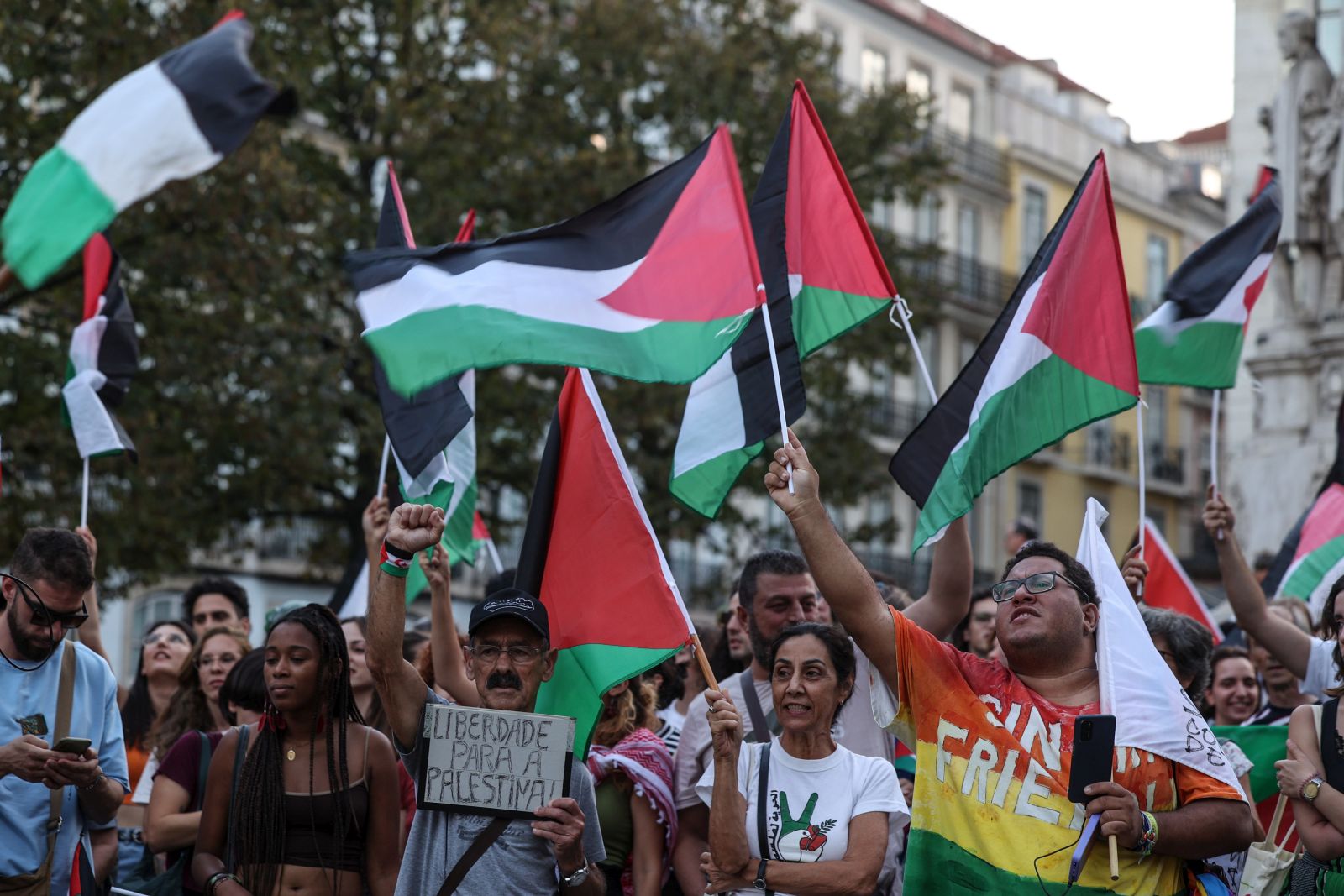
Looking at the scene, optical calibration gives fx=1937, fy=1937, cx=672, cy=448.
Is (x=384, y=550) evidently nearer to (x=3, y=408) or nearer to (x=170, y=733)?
(x=170, y=733)

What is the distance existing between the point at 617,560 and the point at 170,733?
7.53ft

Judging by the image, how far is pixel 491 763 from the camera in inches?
221

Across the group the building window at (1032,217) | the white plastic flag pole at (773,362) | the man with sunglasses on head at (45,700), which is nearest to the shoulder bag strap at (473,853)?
the man with sunglasses on head at (45,700)

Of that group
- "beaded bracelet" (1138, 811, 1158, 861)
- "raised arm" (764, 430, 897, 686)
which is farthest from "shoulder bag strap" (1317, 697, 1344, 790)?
"raised arm" (764, 430, 897, 686)

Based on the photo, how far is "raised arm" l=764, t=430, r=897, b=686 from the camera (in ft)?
17.0

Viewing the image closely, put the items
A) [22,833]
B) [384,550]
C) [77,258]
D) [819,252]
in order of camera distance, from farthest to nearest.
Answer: [77,258], [819,252], [22,833], [384,550]

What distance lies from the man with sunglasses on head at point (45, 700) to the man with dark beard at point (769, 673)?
6.18 feet

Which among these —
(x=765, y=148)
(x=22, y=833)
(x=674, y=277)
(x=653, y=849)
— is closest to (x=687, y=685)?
(x=653, y=849)

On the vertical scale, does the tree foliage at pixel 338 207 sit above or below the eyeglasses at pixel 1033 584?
above

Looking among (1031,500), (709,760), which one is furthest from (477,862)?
(1031,500)

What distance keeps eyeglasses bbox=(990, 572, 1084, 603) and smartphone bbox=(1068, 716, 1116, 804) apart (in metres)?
0.45

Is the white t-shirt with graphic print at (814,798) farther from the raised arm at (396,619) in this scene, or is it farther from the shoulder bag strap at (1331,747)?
the shoulder bag strap at (1331,747)

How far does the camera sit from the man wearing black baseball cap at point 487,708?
5.53m

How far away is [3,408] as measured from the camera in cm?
1788
